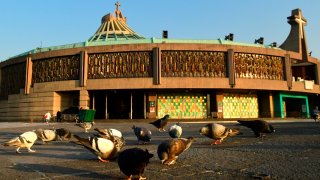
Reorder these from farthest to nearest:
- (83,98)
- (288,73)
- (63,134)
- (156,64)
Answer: (288,73) < (83,98) < (156,64) < (63,134)

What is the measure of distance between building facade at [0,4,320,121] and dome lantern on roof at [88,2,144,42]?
27.0ft

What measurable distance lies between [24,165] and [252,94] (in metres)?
43.2

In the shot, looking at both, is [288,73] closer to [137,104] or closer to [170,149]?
[137,104]

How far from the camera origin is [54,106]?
41.1 meters

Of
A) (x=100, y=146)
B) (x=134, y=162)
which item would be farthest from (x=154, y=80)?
(x=134, y=162)

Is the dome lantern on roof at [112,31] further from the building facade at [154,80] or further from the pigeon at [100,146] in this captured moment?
the pigeon at [100,146]

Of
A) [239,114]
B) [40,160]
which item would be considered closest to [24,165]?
[40,160]

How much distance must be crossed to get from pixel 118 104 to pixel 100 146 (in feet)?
125

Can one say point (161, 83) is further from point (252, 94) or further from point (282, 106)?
point (282, 106)

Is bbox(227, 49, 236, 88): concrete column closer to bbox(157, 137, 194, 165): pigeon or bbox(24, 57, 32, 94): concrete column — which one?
bbox(24, 57, 32, 94): concrete column

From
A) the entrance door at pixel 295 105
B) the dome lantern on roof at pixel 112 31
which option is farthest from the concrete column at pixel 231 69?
the dome lantern on roof at pixel 112 31

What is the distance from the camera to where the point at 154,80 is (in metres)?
38.8

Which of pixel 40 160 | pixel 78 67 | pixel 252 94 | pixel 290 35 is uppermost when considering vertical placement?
pixel 290 35

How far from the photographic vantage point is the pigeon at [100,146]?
18.8 feet
